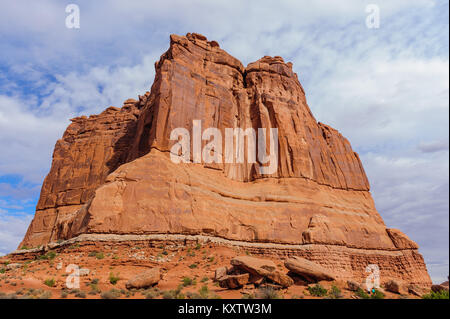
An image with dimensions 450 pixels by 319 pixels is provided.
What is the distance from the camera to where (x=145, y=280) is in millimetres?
17031

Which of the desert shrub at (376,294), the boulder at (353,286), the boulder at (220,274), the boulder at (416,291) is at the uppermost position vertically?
the boulder at (220,274)

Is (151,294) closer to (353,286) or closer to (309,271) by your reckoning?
(309,271)

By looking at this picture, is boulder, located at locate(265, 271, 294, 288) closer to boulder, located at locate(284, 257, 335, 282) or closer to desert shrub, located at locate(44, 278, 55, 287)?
boulder, located at locate(284, 257, 335, 282)

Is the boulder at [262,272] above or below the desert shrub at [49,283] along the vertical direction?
above

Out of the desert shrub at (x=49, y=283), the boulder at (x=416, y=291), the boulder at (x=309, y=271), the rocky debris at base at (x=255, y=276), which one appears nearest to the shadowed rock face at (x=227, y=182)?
the desert shrub at (x=49, y=283)

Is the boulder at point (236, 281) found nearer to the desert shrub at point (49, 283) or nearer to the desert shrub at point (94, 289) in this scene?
the desert shrub at point (94, 289)

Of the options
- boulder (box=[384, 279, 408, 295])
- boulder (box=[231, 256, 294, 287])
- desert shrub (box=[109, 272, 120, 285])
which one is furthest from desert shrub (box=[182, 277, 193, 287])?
boulder (box=[384, 279, 408, 295])

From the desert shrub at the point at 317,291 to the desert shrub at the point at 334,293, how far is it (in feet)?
0.99

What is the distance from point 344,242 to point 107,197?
23740mm

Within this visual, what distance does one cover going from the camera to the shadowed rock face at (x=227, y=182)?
26438 mm

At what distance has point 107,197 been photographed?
83.6 feet

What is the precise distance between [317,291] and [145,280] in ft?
30.2

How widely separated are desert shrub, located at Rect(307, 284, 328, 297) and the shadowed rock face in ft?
38.6
